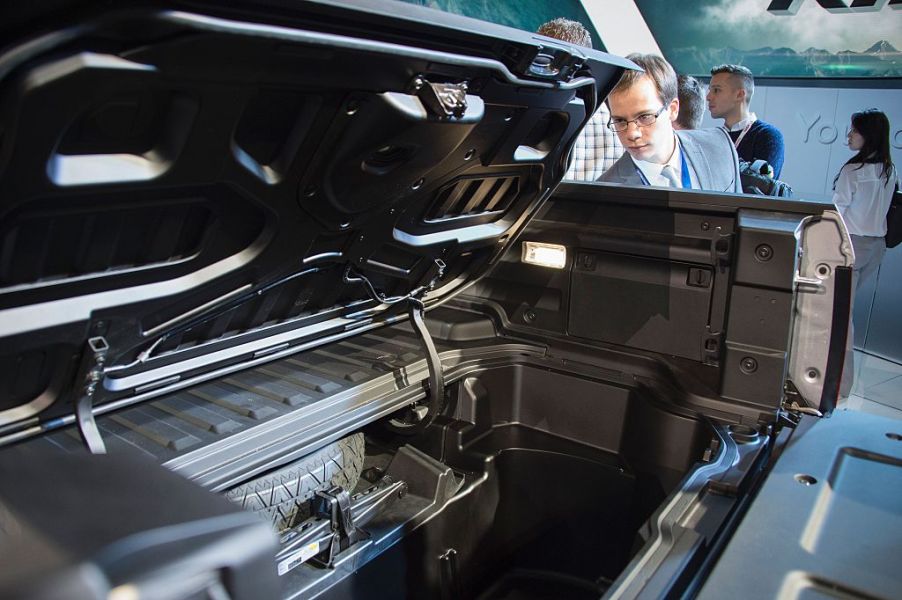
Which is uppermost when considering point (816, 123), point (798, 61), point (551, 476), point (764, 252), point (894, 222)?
point (798, 61)

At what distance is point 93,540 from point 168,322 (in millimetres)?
718

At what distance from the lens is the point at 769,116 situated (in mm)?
6695

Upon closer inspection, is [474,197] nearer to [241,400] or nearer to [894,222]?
[241,400]

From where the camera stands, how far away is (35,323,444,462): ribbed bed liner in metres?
1.48

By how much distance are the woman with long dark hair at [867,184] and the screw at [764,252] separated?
480 cm

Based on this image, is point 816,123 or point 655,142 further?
point 816,123

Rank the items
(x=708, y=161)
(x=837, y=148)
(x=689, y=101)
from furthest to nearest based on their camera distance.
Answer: (x=837, y=148) → (x=689, y=101) → (x=708, y=161)

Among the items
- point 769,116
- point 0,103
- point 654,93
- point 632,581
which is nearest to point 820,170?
point 769,116

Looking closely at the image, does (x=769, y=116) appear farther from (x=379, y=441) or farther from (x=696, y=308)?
(x=379, y=441)

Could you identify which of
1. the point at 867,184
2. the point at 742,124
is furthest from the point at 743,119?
the point at 867,184

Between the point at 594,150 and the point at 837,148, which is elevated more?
the point at 837,148

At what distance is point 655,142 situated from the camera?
2.65 meters

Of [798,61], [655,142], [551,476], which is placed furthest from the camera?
[798,61]

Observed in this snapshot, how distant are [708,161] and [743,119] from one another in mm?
2500
